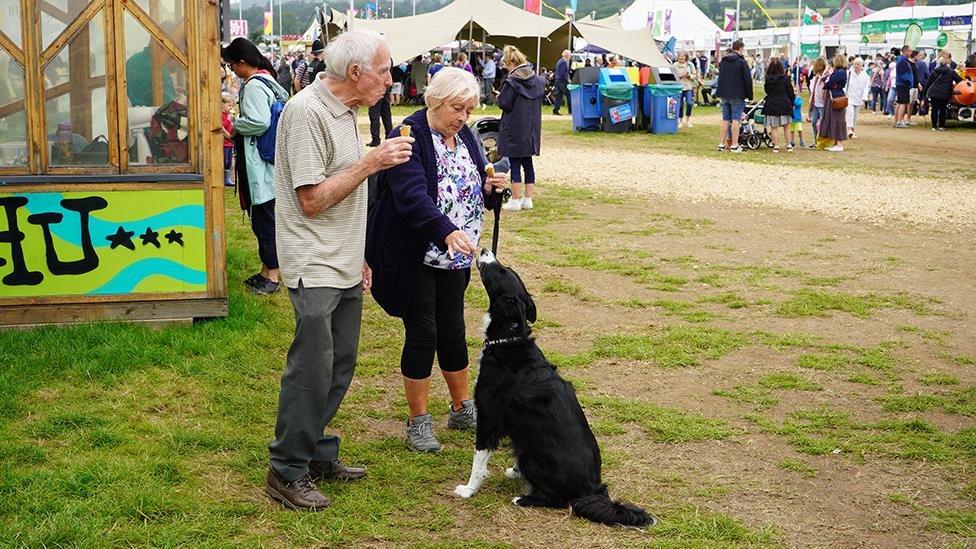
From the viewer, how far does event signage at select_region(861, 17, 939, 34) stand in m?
51.8

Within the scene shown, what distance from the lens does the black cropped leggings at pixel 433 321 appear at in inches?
178

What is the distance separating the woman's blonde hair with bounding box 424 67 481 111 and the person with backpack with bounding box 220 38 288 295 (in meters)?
3.08

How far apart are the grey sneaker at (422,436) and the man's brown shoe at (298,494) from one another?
75cm

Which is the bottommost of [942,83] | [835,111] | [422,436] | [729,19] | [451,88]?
[422,436]

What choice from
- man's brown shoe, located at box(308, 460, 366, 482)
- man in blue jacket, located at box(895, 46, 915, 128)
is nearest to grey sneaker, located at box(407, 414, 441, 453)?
man's brown shoe, located at box(308, 460, 366, 482)

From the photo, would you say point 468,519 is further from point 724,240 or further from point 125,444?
point 724,240

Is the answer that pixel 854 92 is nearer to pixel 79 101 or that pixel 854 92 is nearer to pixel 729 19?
pixel 79 101

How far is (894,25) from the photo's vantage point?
53094 millimetres

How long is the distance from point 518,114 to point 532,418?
7.58 metres

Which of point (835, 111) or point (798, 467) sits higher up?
point (835, 111)

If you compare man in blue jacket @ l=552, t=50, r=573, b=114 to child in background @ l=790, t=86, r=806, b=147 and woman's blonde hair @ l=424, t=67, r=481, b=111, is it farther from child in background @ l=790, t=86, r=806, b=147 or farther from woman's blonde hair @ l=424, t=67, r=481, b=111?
woman's blonde hair @ l=424, t=67, r=481, b=111

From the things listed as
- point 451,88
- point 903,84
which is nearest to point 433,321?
point 451,88

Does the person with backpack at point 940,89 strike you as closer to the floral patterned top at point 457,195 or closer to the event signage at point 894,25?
the floral patterned top at point 457,195

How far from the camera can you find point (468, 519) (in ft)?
13.1
